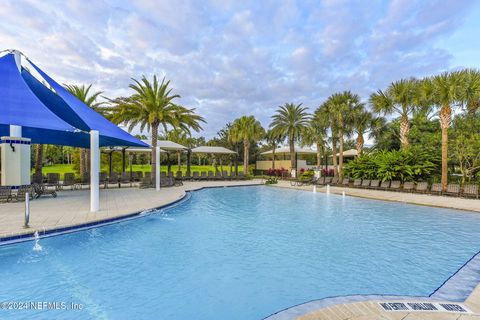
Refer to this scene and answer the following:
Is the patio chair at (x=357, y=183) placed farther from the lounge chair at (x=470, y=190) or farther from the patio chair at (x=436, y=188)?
the lounge chair at (x=470, y=190)

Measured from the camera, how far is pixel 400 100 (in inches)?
702

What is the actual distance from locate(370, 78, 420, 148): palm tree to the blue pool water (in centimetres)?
1087

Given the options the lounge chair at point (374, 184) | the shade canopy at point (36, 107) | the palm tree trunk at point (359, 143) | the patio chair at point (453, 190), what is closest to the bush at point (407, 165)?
the lounge chair at point (374, 184)

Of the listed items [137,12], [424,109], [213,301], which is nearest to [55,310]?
[213,301]

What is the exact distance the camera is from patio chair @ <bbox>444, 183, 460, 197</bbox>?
14852 millimetres

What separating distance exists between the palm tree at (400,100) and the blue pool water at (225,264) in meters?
10.9

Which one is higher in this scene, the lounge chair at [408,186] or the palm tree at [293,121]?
the palm tree at [293,121]

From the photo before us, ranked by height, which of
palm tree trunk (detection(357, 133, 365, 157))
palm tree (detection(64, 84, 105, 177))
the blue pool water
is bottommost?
the blue pool water

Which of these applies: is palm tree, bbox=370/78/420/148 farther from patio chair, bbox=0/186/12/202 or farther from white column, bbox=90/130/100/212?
patio chair, bbox=0/186/12/202

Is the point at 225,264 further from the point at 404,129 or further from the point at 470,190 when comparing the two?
the point at 404,129

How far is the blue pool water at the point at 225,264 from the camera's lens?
13.4 feet

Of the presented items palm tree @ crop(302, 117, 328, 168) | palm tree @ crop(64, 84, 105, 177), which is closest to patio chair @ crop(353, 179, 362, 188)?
palm tree @ crop(302, 117, 328, 168)

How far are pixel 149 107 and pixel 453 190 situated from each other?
19726 mm

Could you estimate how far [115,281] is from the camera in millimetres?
4703
